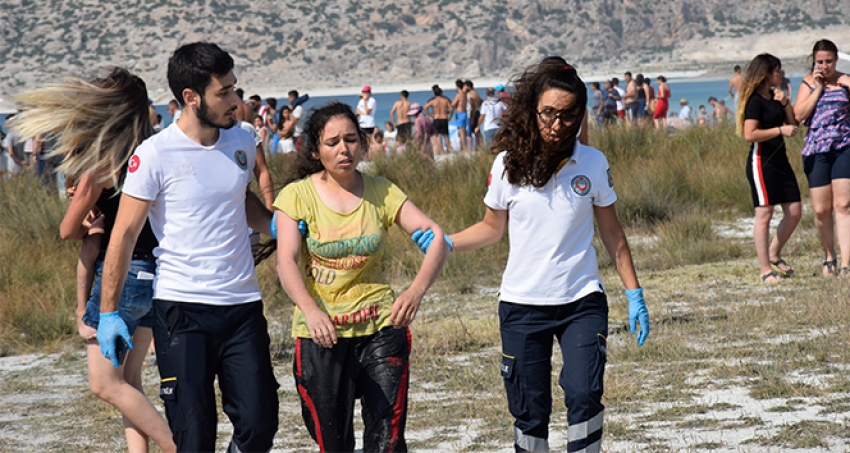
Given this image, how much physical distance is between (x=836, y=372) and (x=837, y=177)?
9.28 feet

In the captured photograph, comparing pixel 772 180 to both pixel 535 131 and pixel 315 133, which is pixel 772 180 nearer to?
pixel 535 131

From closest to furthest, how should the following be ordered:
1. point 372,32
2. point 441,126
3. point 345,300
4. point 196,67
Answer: point 345,300 → point 196,67 → point 441,126 → point 372,32

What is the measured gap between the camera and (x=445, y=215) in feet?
40.3

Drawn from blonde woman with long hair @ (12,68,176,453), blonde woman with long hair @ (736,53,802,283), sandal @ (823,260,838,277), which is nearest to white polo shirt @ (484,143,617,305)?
blonde woman with long hair @ (12,68,176,453)

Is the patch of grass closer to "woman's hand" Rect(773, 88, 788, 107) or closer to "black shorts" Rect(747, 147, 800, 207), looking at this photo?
"black shorts" Rect(747, 147, 800, 207)

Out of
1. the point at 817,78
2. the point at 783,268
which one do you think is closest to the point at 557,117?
the point at 817,78

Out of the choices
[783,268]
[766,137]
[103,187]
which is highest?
[103,187]

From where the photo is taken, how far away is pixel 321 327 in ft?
12.1

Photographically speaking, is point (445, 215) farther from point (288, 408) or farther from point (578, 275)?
point (578, 275)

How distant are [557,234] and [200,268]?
4.19ft

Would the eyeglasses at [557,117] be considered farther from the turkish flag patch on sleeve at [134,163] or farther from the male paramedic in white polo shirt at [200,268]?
the turkish flag patch on sleeve at [134,163]

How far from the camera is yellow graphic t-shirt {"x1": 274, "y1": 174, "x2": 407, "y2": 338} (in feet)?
12.5

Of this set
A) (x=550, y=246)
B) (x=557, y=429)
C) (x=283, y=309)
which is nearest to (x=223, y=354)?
(x=550, y=246)

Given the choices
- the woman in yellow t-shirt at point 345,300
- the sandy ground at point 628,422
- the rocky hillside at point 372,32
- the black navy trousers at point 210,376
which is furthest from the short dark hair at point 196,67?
the rocky hillside at point 372,32
